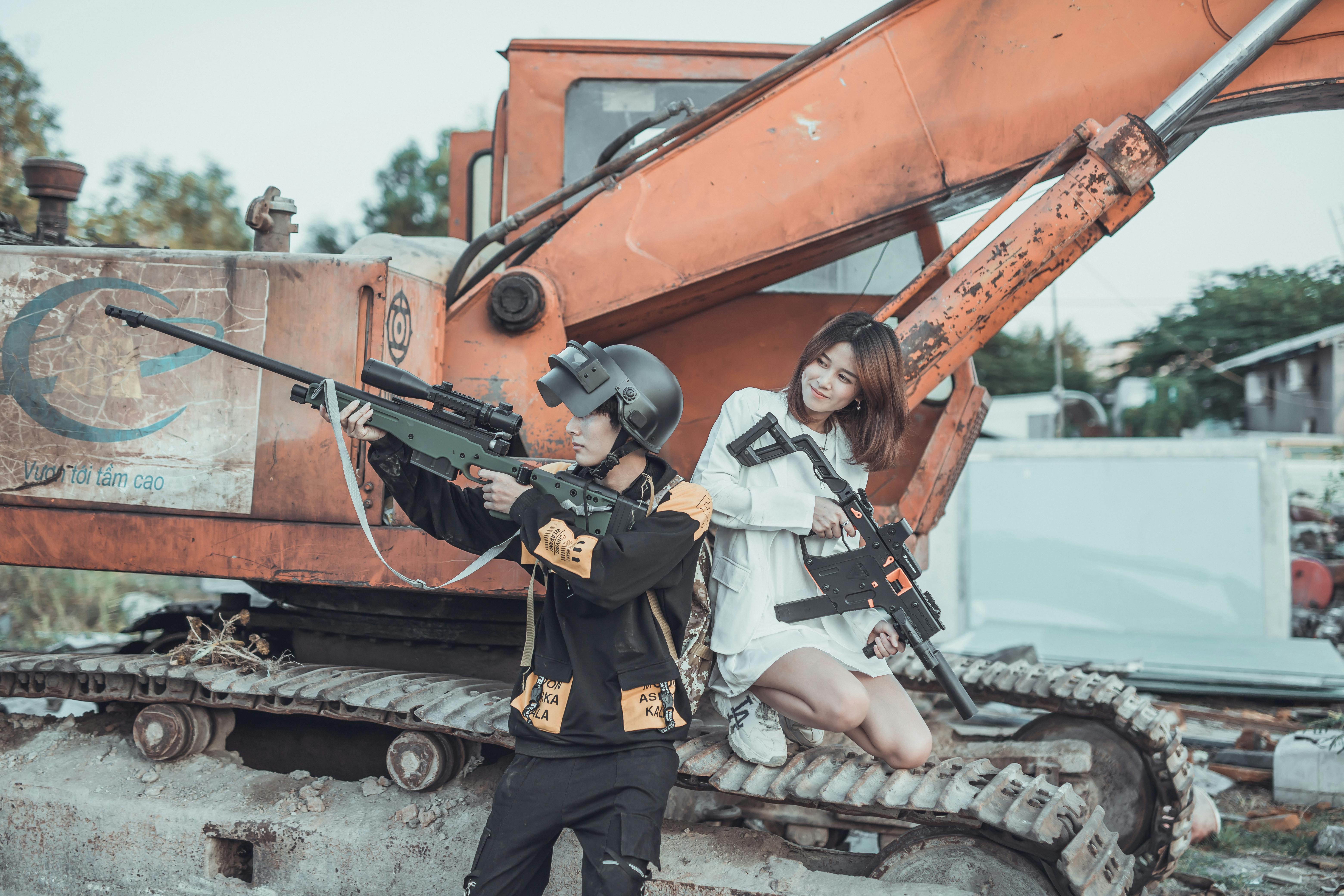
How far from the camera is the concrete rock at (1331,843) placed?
403 centimetres

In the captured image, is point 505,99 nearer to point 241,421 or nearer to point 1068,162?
point 241,421

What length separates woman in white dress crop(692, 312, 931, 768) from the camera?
261 cm

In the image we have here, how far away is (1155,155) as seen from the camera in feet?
9.58

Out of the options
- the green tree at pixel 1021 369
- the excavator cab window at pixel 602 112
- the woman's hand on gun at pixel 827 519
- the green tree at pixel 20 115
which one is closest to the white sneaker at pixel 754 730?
the woman's hand on gun at pixel 827 519

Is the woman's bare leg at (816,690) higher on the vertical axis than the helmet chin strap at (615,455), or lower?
lower

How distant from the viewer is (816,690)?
2.55m

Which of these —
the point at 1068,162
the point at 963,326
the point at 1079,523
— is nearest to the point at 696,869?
the point at 963,326

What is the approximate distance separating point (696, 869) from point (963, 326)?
1.86m

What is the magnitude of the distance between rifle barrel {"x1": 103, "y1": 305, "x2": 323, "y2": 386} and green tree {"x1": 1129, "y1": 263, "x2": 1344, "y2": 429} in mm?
23885

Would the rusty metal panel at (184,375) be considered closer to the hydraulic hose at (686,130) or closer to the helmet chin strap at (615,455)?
the hydraulic hose at (686,130)

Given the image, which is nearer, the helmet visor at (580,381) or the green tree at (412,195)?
the helmet visor at (580,381)

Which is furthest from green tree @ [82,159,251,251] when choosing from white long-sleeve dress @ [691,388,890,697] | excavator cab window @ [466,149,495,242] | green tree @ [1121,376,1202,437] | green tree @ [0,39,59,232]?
green tree @ [1121,376,1202,437]

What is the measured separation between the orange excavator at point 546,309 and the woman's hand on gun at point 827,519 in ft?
1.81

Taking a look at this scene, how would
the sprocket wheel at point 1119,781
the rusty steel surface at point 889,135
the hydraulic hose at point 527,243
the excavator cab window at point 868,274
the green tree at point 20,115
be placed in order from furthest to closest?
the green tree at point 20,115, the excavator cab window at point 868,274, the sprocket wheel at point 1119,781, the hydraulic hose at point 527,243, the rusty steel surface at point 889,135
